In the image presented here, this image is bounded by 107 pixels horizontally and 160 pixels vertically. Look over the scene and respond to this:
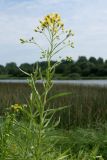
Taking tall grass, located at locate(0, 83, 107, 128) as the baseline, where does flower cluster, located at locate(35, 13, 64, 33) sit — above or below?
above

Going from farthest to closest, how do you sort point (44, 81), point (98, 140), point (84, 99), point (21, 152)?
point (84, 99), point (98, 140), point (21, 152), point (44, 81)

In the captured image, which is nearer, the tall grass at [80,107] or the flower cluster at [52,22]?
the flower cluster at [52,22]

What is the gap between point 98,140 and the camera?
686 cm

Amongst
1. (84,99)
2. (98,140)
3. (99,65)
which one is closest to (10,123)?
(98,140)

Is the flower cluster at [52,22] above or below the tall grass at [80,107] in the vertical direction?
above

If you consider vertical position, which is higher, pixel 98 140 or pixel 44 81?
pixel 44 81

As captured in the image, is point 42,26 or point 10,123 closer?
point 42,26

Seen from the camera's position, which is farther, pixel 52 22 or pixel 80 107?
pixel 80 107

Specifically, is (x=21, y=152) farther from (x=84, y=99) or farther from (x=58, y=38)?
(x=84, y=99)

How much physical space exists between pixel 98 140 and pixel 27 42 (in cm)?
446

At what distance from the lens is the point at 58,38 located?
2625mm

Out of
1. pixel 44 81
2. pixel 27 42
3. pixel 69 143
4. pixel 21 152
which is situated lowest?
pixel 69 143

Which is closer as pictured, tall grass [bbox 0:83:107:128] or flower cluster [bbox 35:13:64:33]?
flower cluster [bbox 35:13:64:33]

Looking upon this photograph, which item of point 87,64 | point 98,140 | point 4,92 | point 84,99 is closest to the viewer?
point 98,140
